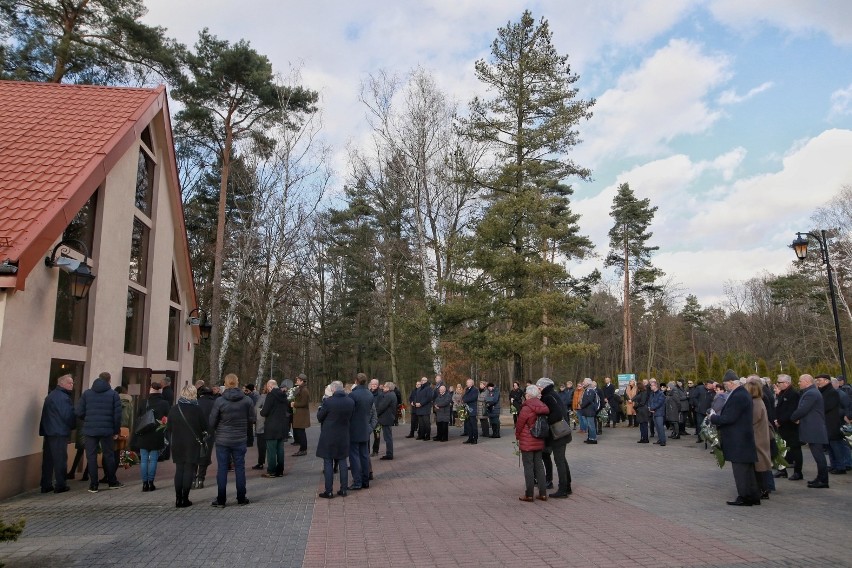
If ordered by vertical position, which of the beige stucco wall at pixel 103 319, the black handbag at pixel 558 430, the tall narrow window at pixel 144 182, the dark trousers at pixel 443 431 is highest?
the tall narrow window at pixel 144 182

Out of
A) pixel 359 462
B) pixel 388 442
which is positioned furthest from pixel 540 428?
pixel 388 442

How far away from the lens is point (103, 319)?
485 inches

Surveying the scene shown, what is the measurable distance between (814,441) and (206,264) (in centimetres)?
3205

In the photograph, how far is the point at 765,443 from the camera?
8531 mm

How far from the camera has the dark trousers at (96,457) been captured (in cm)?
963

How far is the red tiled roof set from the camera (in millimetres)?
9209

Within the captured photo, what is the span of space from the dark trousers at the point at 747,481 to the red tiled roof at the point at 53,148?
409 inches

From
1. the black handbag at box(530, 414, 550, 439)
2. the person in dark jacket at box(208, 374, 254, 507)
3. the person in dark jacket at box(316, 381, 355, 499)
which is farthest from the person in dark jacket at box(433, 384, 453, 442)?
the person in dark jacket at box(208, 374, 254, 507)

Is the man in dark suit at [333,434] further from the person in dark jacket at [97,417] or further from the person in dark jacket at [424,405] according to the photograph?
the person in dark jacket at [424,405]

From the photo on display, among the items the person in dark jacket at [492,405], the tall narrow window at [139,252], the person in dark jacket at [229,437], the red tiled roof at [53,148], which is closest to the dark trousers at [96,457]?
the person in dark jacket at [229,437]

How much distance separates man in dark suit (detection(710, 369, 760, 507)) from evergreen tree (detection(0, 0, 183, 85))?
20692mm

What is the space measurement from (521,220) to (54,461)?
59.4 feet

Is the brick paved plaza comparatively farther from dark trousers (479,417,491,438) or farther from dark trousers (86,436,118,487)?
dark trousers (479,417,491,438)

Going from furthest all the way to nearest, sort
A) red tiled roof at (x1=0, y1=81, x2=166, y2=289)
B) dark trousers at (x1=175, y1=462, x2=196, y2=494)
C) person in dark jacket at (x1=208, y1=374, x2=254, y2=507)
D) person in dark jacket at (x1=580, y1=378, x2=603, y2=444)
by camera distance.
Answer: person in dark jacket at (x1=580, y1=378, x2=603, y2=444) → red tiled roof at (x1=0, y1=81, x2=166, y2=289) → person in dark jacket at (x1=208, y1=374, x2=254, y2=507) → dark trousers at (x1=175, y1=462, x2=196, y2=494)
